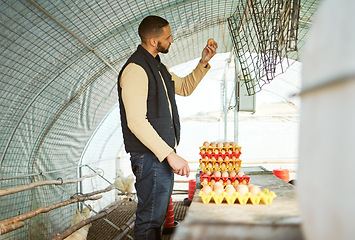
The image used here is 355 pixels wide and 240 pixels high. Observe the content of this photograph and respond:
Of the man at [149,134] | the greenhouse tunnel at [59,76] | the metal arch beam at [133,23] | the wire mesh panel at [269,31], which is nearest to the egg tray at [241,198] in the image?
the man at [149,134]

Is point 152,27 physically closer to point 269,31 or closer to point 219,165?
point 269,31

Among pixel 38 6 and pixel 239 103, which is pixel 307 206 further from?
pixel 239 103

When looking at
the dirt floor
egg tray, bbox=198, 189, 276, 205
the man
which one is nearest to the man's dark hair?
the man

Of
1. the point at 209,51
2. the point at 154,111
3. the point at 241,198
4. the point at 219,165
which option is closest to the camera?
the point at 241,198

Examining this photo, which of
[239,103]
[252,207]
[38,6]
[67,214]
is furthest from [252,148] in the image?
[252,207]

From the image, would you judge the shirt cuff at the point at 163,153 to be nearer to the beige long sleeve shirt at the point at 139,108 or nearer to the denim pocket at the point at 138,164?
the beige long sleeve shirt at the point at 139,108

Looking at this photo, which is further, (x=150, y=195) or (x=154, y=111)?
(x=154, y=111)

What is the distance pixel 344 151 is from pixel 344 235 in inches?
5.1

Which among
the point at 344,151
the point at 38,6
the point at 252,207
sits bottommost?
the point at 252,207

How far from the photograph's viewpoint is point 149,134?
78.1 inches

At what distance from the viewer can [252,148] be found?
10945 millimetres

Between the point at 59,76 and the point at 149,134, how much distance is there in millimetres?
2298

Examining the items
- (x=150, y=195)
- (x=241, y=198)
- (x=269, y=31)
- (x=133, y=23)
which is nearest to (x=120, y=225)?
(x=133, y=23)

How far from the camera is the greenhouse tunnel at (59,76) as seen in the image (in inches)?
118
